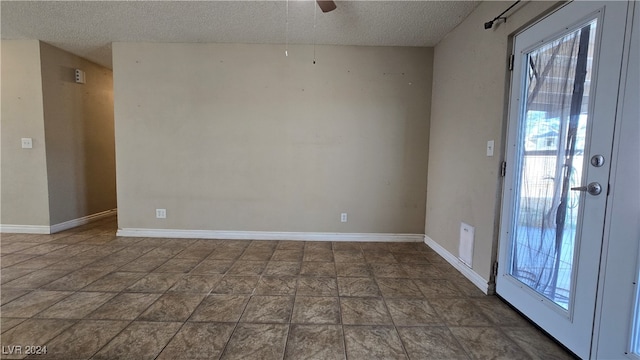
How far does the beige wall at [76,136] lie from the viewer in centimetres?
352

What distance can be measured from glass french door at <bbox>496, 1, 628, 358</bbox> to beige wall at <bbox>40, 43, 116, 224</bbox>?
17.6ft

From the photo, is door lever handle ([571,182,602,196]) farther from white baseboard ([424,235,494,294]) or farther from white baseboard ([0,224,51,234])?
white baseboard ([0,224,51,234])

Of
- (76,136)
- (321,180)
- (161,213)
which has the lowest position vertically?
(161,213)

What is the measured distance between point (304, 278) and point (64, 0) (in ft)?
11.3

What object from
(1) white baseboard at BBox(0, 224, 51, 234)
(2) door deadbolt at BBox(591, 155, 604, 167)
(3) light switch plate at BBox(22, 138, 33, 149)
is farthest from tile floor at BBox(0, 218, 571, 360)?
(3) light switch plate at BBox(22, 138, 33, 149)

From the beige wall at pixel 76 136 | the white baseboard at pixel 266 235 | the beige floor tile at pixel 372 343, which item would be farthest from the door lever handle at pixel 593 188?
the beige wall at pixel 76 136

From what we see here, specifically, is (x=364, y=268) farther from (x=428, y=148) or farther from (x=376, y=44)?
(x=376, y=44)

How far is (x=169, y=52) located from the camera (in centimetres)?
334

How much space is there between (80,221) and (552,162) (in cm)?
572

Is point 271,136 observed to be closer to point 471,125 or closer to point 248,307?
point 248,307

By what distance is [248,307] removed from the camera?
1908 mm

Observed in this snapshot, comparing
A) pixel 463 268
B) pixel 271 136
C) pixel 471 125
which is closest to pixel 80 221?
pixel 271 136

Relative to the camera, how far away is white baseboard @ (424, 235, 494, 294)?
86.3 inches

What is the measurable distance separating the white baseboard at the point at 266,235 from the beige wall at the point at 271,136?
0.07m
